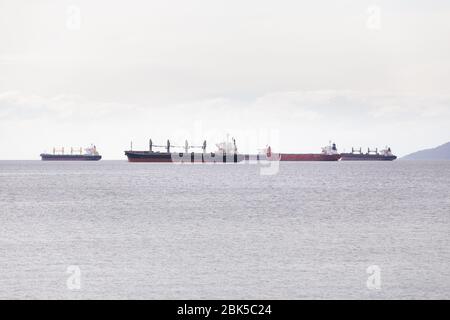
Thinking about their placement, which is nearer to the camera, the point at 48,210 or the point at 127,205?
the point at 48,210

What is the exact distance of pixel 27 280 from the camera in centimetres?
3228

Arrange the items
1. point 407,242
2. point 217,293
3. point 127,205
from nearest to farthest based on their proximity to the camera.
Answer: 1. point 217,293
2. point 407,242
3. point 127,205

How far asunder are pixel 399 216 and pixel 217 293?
134ft

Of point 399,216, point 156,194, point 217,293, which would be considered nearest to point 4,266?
point 217,293

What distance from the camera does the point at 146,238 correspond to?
4888 cm

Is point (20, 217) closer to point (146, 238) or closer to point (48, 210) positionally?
point (48, 210)

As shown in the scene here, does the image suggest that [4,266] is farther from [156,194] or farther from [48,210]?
[156,194]

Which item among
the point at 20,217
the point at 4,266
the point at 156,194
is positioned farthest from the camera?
the point at 156,194

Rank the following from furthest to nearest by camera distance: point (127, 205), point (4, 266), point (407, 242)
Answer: point (127, 205), point (407, 242), point (4, 266)

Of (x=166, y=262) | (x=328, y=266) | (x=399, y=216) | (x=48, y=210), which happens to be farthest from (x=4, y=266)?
(x=399, y=216)

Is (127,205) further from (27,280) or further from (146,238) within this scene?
(27,280)

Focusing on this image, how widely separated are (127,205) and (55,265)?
43823 mm
